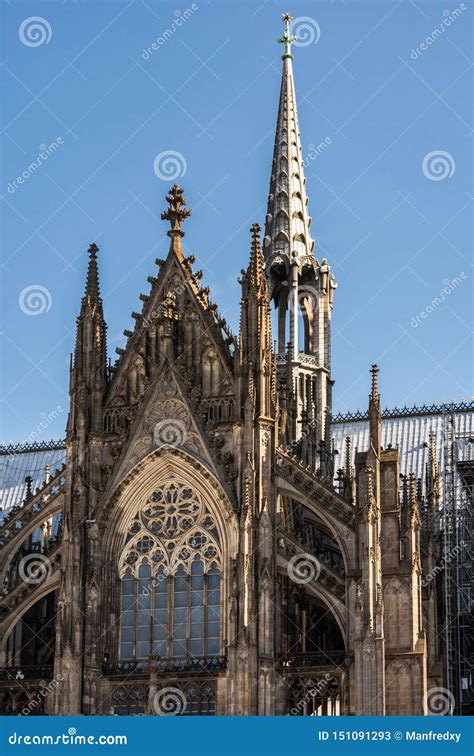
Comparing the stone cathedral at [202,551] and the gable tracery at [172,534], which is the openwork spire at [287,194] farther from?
the gable tracery at [172,534]

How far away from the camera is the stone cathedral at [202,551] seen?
59.8 meters

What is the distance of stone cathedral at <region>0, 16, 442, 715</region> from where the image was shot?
196ft

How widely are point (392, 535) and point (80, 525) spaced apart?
36.9 ft

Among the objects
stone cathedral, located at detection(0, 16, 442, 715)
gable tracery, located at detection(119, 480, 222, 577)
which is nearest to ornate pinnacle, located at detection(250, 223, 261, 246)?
stone cathedral, located at detection(0, 16, 442, 715)

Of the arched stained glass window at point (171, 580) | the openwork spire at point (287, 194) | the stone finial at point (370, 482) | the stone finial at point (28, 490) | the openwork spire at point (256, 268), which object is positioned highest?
the openwork spire at point (287, 194)

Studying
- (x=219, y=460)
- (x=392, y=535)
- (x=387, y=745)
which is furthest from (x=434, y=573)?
(x=387, y=745)

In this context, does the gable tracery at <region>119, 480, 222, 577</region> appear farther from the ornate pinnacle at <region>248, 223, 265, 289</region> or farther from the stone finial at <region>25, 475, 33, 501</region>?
the ornate pinnacle at <region>248, 223, 265, 289</region>

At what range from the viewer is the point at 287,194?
265 ft

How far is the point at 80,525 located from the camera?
62969 millimetres

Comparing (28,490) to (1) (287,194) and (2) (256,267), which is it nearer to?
(2) (256,267)

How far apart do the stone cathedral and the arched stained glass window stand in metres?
0.06

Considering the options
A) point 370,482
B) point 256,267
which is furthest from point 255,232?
A: point 370,482

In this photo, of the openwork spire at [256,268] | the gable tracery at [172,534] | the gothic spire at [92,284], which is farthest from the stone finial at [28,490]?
the openwork spire at [256,268]

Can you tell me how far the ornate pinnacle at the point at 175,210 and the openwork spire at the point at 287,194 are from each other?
1202 centimetres
